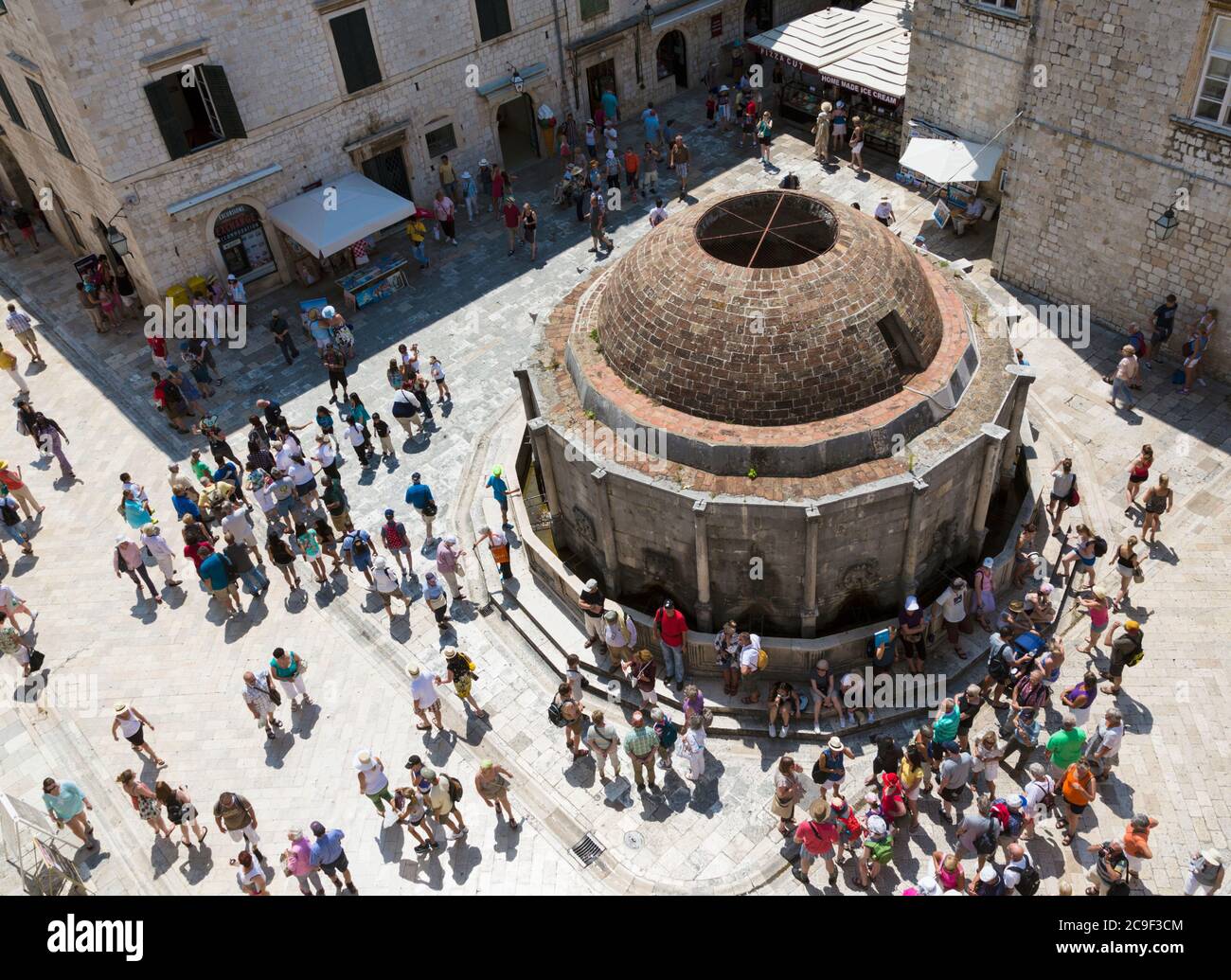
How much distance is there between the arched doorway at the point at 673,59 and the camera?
35.7 meters

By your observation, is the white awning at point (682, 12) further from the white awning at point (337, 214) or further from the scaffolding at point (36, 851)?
the scaffolding at point (36, 851)

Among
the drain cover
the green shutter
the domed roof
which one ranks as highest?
the green shutter

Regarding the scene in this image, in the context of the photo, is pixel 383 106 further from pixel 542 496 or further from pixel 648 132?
pixel 542 496

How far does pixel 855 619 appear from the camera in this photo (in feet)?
59.4

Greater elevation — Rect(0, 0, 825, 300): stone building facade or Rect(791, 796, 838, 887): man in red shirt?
Rect(0, 0, 825, 300): stone building facade

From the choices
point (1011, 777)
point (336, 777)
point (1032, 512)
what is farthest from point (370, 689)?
point (1032, 512)

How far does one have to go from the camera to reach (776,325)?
55.2 feet

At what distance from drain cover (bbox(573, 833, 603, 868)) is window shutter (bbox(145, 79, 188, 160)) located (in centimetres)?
1985

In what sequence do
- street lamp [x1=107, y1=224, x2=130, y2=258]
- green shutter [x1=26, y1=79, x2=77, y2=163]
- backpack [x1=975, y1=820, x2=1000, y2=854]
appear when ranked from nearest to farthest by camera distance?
1. backpack [x1=975, y1=820, x2=1000, y2=854]
2. green shutter [x1=26, y1=79, x2=77, y2=163]
3. street lamp [x1=107, y1=224, x2=130, y2=258]

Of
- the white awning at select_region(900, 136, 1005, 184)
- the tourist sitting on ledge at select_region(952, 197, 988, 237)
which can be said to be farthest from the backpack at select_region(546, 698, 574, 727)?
the tourist sitting on ledge at select_region(952, 197, 988, 237)

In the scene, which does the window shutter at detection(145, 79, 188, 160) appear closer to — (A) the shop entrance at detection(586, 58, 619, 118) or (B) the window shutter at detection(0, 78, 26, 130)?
(B) the window shutter at detection(0, 78, 26, 130)

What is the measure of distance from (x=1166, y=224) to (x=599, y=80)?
19461 mm

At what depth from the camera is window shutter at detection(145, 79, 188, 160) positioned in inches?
969

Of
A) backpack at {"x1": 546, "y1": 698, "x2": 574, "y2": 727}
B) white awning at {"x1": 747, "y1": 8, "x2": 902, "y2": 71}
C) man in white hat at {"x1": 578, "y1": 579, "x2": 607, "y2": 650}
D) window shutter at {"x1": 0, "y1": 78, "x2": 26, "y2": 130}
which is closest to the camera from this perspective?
backpack at {"x1": 546, "y1": 698, "x2": 574, "y2": 727}
